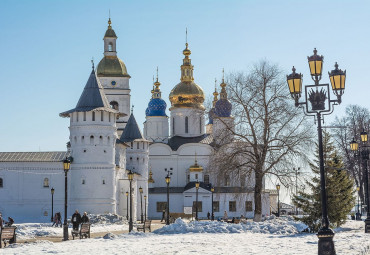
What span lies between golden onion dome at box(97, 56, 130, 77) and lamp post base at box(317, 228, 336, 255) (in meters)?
55.9

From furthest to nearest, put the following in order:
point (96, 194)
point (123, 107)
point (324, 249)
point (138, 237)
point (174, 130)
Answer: point (174, 130)
point (123, 107)
point (96, 194)
point (138, 237)
point (324, 249)

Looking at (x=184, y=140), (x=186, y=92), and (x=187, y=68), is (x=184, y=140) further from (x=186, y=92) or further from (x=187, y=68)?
(x=187, y=68)

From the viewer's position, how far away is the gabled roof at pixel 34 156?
48.9m

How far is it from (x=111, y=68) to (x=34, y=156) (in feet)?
65.5

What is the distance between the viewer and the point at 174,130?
7406cm

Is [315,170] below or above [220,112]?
below

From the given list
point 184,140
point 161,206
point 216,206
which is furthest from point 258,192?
point 184,140

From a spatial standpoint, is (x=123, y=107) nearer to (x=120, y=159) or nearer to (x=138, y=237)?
(x=120, y=159)

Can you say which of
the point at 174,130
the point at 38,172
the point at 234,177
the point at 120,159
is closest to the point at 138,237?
the point at 234,177

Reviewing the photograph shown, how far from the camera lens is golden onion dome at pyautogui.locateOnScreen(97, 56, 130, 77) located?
67.2 metres

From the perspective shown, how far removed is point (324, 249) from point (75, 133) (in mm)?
35862

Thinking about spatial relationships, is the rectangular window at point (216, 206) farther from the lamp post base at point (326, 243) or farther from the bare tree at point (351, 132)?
the lamp post base at point (326, 243)

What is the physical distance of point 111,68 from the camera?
67562 mm

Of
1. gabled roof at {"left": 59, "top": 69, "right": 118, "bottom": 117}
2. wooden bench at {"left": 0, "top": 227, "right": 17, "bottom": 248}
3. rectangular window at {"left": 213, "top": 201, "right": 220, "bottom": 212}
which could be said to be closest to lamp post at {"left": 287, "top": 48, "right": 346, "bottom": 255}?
wooden bench at {"left": 0, "top": 227, "right": 17, "bottom": 248}
